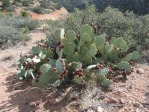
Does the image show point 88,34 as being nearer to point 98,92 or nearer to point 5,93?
point 98,92

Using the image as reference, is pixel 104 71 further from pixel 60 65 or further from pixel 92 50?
pixel 60 65

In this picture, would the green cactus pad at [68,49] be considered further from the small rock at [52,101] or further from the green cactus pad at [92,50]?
the small rock at [52,101]

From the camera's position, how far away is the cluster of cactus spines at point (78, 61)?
495 cm

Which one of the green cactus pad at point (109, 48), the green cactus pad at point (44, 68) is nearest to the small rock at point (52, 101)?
the green cactus pad at point (44, 68)

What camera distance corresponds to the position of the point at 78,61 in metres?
5.46

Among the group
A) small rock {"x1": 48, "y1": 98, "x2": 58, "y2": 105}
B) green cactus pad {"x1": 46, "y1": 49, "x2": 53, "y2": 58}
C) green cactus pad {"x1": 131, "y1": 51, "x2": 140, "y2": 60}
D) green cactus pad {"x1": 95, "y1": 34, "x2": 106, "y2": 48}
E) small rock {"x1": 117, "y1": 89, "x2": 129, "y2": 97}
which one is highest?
green cactus pad {"x1": 95, "y1": 34, "x2": 106, "y2": 48}

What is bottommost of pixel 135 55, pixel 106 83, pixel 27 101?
pixel 27 101

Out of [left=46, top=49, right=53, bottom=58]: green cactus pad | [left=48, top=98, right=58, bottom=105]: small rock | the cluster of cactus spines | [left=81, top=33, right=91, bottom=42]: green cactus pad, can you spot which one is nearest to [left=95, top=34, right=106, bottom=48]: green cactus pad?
the cluster of cactus spines

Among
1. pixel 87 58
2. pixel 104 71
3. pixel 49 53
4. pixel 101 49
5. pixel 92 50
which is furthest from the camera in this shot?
pixel 49 53

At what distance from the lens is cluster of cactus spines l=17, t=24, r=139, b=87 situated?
4.95 meters

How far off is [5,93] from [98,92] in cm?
163

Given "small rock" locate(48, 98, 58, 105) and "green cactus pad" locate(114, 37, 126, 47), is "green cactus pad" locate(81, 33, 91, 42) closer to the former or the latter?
"green cactus pad" locate(114, 37, 126, 47)

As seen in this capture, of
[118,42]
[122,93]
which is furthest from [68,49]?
[122,93]

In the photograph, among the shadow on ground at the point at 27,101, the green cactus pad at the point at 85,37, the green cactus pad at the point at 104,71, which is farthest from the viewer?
the green cactus pad at the point at 85,37
